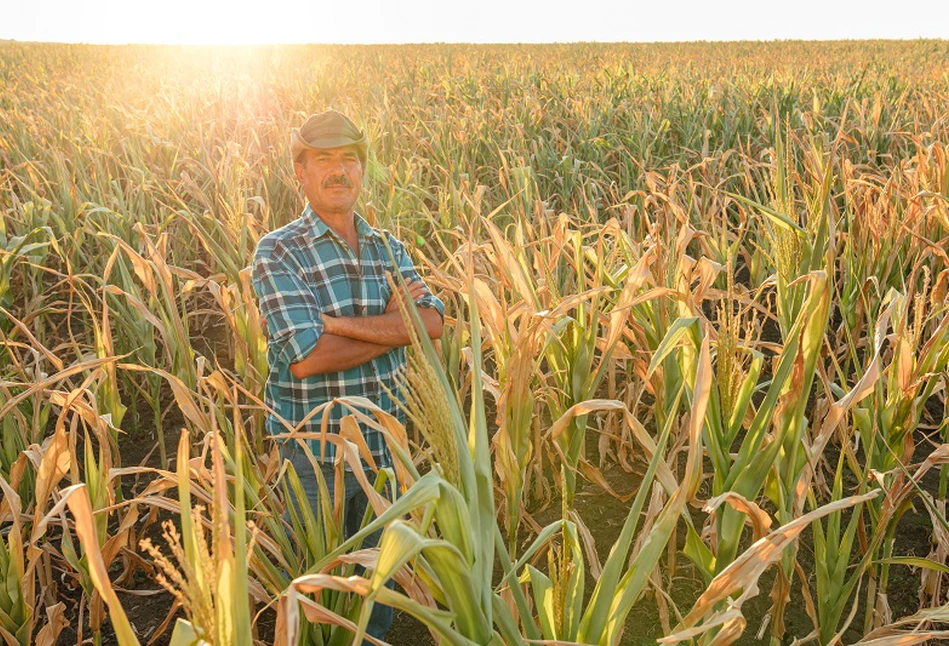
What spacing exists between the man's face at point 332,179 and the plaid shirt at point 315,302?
50mm

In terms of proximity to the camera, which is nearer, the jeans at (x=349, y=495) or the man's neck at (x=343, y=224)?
the jeans at (x=349, y=495)

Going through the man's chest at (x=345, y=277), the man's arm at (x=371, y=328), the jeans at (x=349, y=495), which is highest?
the man's chest at (x=345, y=277)

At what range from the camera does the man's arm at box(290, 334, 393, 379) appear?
215 cm

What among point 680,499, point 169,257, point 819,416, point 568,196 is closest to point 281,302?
point 680,499

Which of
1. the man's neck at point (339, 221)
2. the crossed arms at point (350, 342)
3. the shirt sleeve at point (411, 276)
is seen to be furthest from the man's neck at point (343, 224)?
the crossed arms at point (350, 342)

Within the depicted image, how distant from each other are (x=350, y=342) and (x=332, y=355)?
64 mm

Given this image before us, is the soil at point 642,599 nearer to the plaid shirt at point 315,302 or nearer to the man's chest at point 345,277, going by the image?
the plaid shirt at point 315,302

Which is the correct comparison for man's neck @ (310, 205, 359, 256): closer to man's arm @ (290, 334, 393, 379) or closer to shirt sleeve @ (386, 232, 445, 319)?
shirt sleeve @ (386, 232, 445, 319)

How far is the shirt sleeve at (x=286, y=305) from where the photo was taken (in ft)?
6.98

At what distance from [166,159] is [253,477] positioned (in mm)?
4620

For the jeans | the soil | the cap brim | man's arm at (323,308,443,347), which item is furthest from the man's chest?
the soil

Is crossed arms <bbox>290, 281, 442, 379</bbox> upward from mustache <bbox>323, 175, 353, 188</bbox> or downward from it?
downward

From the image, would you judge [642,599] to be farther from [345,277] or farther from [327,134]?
[327,134]

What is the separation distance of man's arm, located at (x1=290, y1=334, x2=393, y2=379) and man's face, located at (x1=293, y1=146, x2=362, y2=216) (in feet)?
1.21
